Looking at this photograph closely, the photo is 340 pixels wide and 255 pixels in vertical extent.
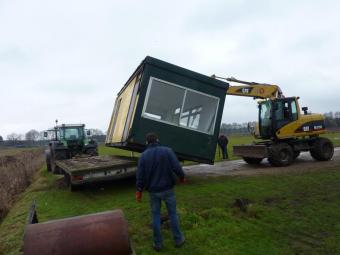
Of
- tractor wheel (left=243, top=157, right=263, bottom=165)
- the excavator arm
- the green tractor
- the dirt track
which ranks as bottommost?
the dirt track

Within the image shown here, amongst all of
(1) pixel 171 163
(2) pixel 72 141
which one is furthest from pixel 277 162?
(2) pixel 72 141

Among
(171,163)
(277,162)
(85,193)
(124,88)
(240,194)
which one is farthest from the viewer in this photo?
(277,162)

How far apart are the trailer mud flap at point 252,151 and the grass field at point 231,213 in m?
3.04

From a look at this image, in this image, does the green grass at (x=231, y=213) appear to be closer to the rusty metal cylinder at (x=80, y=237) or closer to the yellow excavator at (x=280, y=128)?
the rusty metal cylinder at (x=80, y=237)

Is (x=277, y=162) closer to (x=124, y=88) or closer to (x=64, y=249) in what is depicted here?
(x=124, y=88)

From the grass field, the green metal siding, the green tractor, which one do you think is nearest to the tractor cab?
the green tractor

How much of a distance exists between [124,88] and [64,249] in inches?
367

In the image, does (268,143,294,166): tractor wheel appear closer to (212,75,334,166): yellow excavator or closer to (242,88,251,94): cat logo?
(212,75,334,166): yellow excavator

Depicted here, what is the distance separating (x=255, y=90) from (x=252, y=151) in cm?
260

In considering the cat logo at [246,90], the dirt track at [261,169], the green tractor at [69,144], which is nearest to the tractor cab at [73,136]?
the green tractor at [69,144]

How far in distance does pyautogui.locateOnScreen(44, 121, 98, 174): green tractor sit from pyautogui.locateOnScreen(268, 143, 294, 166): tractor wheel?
8903mm

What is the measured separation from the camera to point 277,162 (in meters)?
14.4

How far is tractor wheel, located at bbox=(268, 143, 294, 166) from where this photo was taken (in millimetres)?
14375

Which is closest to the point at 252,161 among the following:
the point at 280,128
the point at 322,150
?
the point at 280,128
